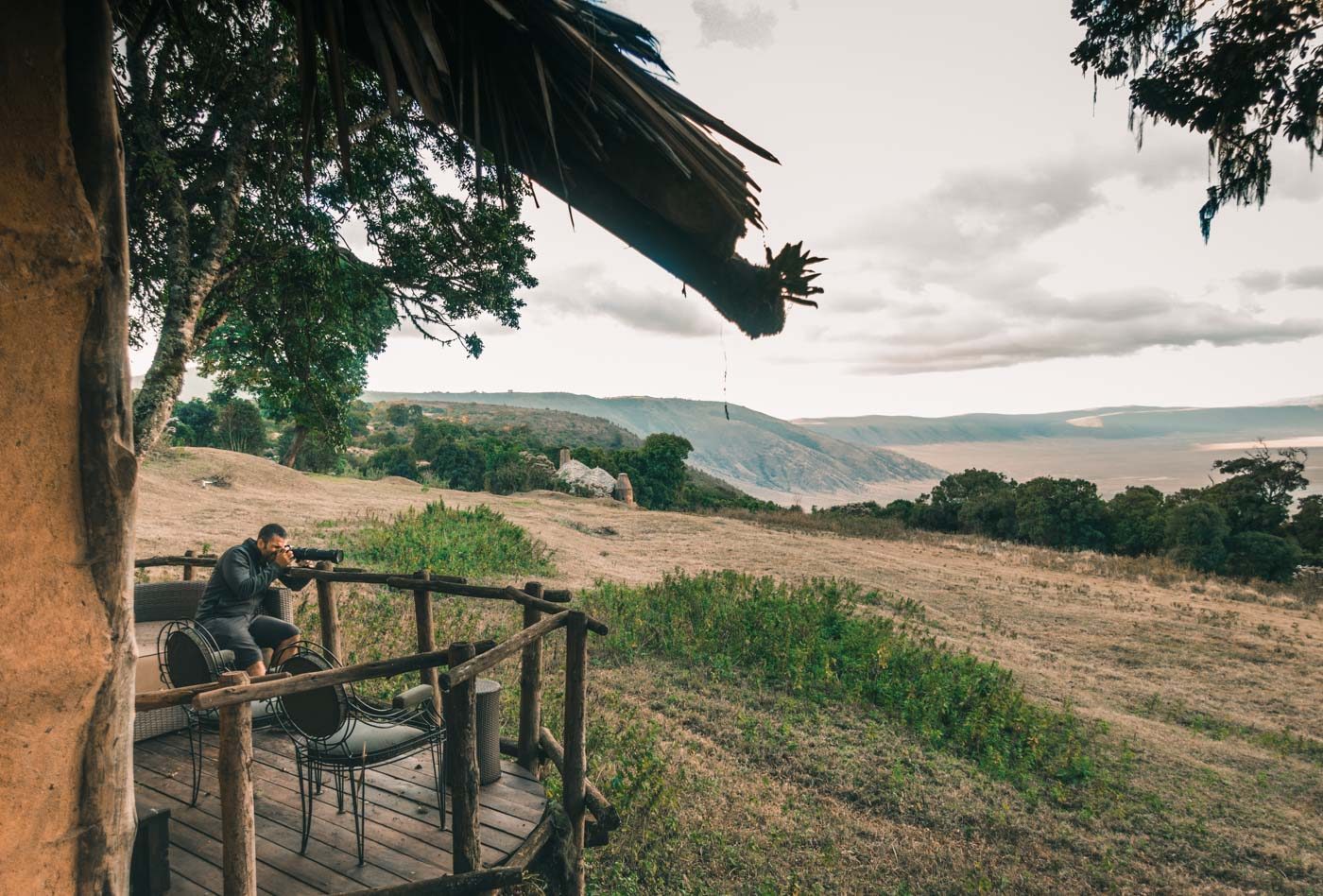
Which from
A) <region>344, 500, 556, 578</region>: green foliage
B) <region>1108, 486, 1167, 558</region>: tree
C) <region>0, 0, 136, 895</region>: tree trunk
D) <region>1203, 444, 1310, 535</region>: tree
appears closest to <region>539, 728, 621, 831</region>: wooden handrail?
<region>0, 0, 136, 895</region>: tree trunk

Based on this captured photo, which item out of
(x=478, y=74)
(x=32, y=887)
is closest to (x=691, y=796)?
(x=32, y=887)

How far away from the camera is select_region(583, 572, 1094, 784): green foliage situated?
30.5 feet

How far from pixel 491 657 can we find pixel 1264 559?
39702mm

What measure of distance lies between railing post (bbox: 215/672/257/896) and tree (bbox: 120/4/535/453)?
223 inches

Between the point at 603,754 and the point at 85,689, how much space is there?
21.6 feet

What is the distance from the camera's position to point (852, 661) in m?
11.6

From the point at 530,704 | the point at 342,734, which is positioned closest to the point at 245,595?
the point at 342,734

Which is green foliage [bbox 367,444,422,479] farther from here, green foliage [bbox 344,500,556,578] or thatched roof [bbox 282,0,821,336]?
thatched roof [bbox 282,0,821,336]

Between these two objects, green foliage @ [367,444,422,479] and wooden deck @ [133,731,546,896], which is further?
green foliage @ [367,444,422,479]

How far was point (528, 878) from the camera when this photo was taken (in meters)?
4.70

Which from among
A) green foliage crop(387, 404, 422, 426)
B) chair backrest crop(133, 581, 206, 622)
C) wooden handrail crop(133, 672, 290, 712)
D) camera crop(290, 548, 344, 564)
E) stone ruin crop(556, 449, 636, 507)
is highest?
green foliage crop(387, 404, 422, 426)

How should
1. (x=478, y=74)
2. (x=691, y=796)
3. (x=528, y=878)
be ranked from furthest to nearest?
1. (x=691, y=796)
2. (x=528, y=878)
3. (x=478, y=74)

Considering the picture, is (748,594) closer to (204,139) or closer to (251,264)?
(251,264)

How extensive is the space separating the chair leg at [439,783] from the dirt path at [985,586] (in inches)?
423
